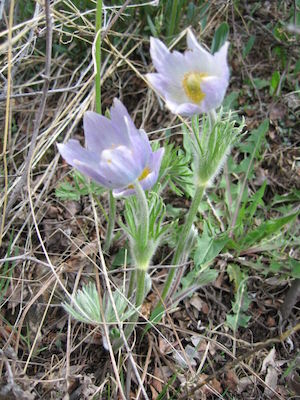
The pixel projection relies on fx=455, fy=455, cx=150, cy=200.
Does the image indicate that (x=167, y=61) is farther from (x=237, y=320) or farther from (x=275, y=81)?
(x=275, y=81)

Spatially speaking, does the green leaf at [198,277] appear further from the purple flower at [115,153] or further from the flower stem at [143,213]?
the purple flower at [115,153]

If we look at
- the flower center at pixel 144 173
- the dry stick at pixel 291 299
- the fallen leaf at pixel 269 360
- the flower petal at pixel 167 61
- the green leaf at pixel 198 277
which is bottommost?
the fallen leaf at pixel 269 360

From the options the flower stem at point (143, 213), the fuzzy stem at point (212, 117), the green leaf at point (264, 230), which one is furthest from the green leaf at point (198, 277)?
the fuzzy stem at point (212, 117)

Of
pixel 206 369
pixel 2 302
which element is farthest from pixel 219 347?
pixel 2 302

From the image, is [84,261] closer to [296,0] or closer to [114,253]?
[114,253]

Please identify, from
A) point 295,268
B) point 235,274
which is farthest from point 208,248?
point 295,268

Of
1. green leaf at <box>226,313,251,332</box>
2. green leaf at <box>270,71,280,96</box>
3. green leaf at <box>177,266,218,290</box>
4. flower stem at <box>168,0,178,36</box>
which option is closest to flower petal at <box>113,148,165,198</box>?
green leaf at <box>177,266,218,290</box>

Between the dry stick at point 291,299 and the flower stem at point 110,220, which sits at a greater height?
the flower stem at point 110,220
